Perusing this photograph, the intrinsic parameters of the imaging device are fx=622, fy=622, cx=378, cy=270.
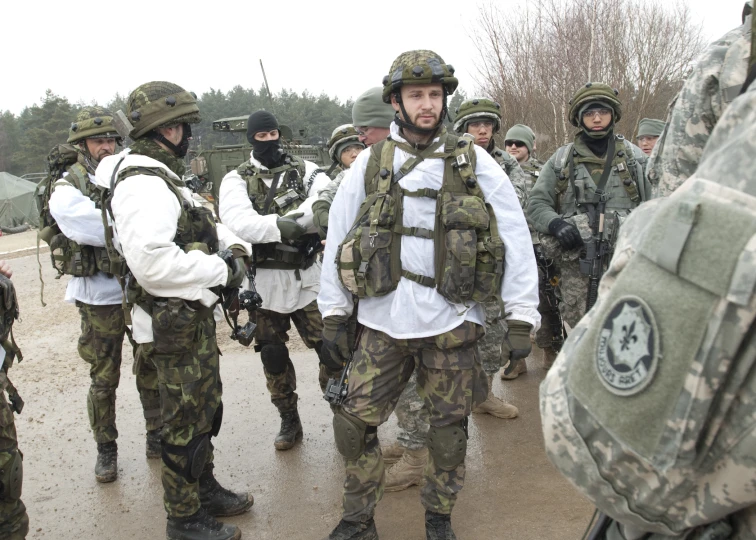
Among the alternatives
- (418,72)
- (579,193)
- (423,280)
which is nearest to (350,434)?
(423,280)

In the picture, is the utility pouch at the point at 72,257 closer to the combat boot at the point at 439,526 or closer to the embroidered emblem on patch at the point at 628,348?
the combat boot at the point at 439,526

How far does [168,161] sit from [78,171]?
1648mm

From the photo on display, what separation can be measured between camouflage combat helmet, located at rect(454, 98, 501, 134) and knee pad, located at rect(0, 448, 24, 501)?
3.92 metres

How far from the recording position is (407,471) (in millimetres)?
3848

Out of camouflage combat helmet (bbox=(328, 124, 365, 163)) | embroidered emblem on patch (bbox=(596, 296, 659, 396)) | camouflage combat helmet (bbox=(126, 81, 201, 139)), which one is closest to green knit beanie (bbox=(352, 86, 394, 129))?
camouflage combat helmet (bbox=(126, 81, 201, 139))

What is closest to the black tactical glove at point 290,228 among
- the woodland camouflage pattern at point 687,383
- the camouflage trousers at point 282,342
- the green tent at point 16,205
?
the camouflage trousers at point 282,342

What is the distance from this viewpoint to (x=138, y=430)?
193 inches

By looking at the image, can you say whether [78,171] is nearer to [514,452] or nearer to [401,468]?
[401,468]

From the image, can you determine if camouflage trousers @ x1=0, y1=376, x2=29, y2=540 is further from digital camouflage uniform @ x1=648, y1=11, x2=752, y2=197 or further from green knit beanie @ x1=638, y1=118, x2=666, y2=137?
green knit beanie @ x1=638, y1=118, x2=666, y2=137

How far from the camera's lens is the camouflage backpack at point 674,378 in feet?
2.84

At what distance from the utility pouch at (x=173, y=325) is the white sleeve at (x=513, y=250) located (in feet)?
5.02

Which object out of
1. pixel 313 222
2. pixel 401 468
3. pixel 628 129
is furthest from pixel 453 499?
pixel 628 129

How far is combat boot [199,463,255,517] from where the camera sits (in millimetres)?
3594

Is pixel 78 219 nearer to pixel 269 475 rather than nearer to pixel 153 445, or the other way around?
pixel 153 445
